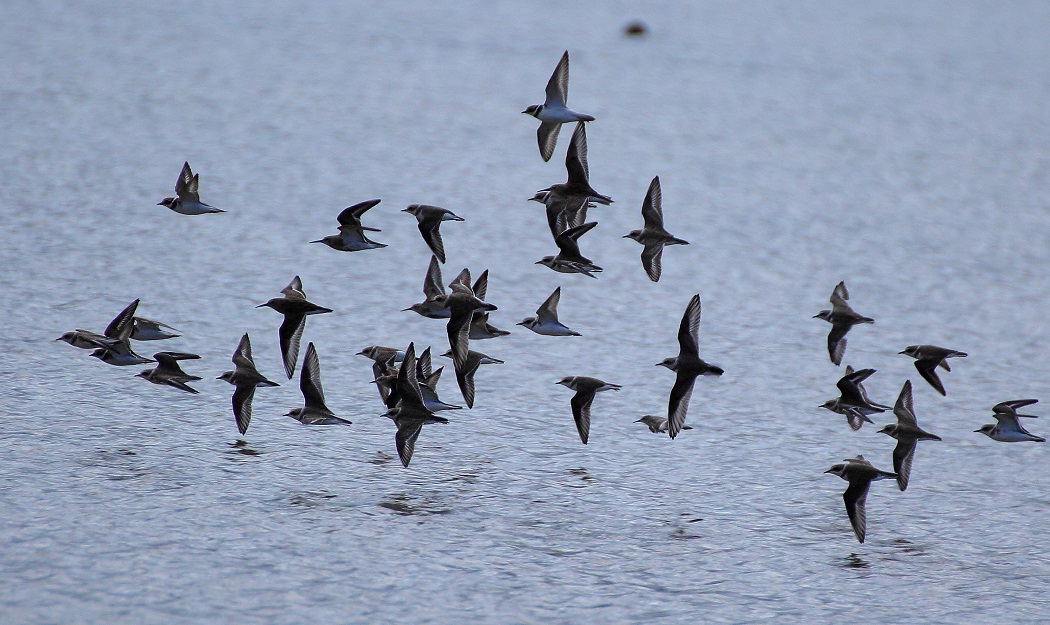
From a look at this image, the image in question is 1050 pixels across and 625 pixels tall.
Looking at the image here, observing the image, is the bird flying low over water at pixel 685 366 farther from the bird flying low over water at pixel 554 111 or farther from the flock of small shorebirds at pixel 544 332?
the bird flying low over water at pixel 554 111

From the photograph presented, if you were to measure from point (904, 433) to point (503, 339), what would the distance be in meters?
6.63

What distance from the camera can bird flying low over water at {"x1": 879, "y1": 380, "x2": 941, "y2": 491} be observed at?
42.4ft

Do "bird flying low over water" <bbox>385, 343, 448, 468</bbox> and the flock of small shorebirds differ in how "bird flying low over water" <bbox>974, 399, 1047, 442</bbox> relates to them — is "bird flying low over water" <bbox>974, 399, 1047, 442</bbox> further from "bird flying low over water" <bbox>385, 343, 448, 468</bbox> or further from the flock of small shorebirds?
"bird flying low over water" <bbox>385, 343, 448, 468</bbox>

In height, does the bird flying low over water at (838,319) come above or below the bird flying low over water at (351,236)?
below

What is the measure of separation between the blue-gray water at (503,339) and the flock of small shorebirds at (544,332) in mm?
627

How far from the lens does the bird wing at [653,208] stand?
14.0 meters

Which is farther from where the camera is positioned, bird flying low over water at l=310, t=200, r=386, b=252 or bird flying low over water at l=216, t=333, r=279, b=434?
bird flying low over water at l=310, t=200, r=386, b=252

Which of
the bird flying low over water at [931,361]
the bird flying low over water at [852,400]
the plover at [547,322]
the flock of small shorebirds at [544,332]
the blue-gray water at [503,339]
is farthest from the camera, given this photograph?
the plover at [547,322]

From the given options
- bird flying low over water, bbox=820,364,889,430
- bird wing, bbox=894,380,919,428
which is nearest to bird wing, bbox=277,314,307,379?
bird flying low over water, bbox=820,364,889,430

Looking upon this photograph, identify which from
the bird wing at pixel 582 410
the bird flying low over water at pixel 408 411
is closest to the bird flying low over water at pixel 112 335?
the bird flying low over water at pixel 408 411

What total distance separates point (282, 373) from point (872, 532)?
7389 millimetres

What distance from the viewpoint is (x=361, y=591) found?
10.8 metres

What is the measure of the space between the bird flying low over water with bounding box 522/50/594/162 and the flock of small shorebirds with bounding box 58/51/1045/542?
0.01 m

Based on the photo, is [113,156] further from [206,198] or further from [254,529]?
[254,529]
